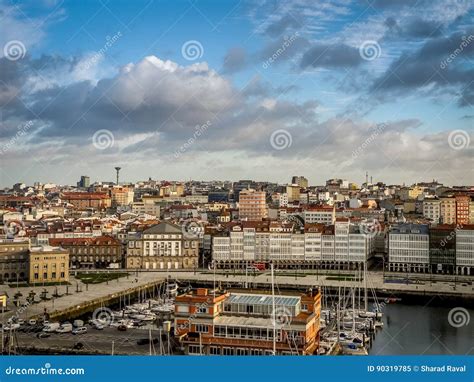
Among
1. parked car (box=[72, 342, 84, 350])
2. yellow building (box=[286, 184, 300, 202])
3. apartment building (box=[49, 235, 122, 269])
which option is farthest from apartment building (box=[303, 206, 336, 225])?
parked car (box=[72, 342, 84, 350])

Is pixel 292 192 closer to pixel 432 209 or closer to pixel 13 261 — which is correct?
pixel 432 209

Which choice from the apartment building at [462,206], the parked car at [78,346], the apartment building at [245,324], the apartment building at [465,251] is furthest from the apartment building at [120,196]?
the apartment building at [245,324]

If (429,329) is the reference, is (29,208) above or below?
above

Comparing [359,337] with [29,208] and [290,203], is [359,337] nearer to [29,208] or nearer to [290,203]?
[29,208]

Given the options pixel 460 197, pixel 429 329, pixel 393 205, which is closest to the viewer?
pixel 429 329

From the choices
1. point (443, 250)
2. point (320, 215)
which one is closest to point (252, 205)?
point (320, 215)

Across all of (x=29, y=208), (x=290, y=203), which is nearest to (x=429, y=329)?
(x=29, y=208)
